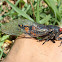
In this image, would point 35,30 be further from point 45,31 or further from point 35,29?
point 45,31

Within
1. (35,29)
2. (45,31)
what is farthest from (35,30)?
(45,31)

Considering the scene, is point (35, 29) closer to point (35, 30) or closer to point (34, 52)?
point (35, 30)

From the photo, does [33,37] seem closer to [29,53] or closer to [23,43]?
[23,43]

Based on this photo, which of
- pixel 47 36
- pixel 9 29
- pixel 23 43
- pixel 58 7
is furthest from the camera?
pixel 58 7

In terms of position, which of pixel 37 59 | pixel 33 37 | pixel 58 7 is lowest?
pixel 37 59

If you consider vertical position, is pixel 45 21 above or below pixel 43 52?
above

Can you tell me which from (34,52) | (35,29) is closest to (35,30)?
(35,29)

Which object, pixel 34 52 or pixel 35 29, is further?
pixel 35 29

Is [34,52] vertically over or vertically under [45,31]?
under

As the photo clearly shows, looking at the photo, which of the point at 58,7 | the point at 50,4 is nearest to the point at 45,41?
the point at 50,4
